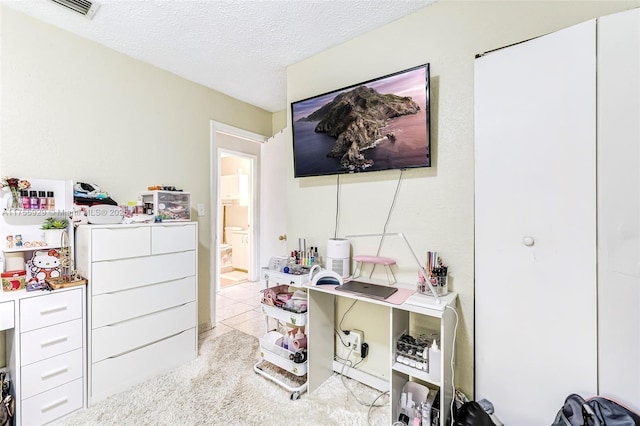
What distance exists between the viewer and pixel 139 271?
76.3 inches

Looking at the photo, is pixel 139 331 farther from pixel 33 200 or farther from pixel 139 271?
pixel 33 200

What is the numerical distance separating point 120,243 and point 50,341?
2.10 feet

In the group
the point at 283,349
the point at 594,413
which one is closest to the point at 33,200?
the point at 283,349

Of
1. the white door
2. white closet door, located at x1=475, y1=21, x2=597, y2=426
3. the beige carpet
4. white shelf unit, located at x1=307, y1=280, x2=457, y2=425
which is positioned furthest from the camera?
the white door

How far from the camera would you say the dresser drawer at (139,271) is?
177cm

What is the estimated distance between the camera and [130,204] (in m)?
2.21

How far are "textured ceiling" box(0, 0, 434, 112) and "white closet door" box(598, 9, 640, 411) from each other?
3.30ft

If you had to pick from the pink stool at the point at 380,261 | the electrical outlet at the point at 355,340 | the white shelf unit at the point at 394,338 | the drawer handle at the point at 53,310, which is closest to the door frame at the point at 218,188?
the drawer handle at the point at 53,310

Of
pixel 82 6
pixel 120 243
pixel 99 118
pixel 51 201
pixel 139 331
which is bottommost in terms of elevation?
pixel 139 331

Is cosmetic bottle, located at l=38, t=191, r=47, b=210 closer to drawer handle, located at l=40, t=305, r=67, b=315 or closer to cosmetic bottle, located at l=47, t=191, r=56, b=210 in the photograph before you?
cosmetic bottle, located at l=47, t=191, r=56, b=210

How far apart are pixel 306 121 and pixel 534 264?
170cm

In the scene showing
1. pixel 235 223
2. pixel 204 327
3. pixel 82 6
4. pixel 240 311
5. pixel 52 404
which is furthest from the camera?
pixel 235 223

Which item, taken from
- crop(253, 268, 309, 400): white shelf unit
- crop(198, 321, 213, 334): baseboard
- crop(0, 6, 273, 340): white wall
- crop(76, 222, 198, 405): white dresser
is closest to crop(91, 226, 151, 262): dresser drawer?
crop(76, 222, 198, 405): white dresser

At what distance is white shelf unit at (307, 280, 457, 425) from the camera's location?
1.39 metres
